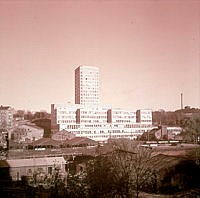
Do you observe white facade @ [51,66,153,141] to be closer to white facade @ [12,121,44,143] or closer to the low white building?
white facade @ [12,121,44,143]

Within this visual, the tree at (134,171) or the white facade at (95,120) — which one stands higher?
the white facade at (95,120)

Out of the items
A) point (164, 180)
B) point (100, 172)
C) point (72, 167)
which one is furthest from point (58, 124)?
point (100, 172)

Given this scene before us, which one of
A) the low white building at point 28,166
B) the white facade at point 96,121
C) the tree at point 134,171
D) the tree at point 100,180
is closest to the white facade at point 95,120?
the white facade at point 96,121

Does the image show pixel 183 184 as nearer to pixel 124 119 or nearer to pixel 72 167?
pixel 72 167

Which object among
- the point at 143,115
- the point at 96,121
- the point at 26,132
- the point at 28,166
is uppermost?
the point at 143,115

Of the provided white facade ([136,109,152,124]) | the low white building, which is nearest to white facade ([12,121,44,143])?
white facade ([136,109,152,124])

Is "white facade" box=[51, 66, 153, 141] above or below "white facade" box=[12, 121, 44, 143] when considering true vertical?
above

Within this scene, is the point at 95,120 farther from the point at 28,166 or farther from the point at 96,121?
the point at 28,166

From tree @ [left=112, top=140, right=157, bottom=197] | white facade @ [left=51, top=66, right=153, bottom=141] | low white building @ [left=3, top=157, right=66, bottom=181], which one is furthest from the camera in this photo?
white facade @ [left=51, top=66, right=153, bottom=141]

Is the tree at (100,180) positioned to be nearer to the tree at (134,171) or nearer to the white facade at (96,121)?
the tree at (134,171)

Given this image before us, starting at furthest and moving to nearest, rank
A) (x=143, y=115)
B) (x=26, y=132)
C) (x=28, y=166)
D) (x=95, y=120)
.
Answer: (x=26, y=132), (x=143, y=115), (x=95, y=120), (x=28, y=166)

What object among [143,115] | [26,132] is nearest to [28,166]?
[143,115]

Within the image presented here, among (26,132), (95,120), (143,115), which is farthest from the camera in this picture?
(26,132)
